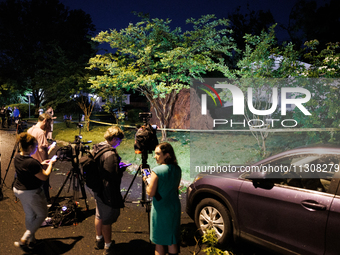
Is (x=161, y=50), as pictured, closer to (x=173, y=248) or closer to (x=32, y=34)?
(x=173, y=248)

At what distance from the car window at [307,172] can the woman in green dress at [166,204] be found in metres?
1.24

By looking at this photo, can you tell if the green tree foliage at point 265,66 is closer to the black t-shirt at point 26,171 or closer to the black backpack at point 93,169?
the black backpack at point 93,169

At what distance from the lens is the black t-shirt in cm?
333

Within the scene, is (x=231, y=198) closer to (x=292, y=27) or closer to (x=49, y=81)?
(x=49, y=81)

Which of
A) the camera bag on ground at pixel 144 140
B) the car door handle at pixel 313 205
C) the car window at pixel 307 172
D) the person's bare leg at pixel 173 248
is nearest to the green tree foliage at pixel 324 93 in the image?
the car window at pixel 307 172

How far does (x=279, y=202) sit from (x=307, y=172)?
25.4 inches

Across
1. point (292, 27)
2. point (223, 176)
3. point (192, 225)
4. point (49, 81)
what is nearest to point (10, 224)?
point (192, 225)

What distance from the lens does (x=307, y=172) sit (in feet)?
10.7

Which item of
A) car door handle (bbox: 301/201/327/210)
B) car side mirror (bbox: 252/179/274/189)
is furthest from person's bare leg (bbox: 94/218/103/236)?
car door handle (bbox: 301/201/327/210)

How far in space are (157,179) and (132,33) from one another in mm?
8913

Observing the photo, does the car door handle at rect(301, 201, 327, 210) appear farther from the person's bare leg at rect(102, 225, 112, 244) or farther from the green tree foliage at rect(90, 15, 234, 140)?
the green tree foliage at rect(90, 15, 234, 140)

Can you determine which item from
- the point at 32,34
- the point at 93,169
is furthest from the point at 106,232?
the point at 32,34

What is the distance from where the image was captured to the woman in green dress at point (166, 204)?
2.76 metres

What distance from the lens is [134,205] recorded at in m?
5.36
